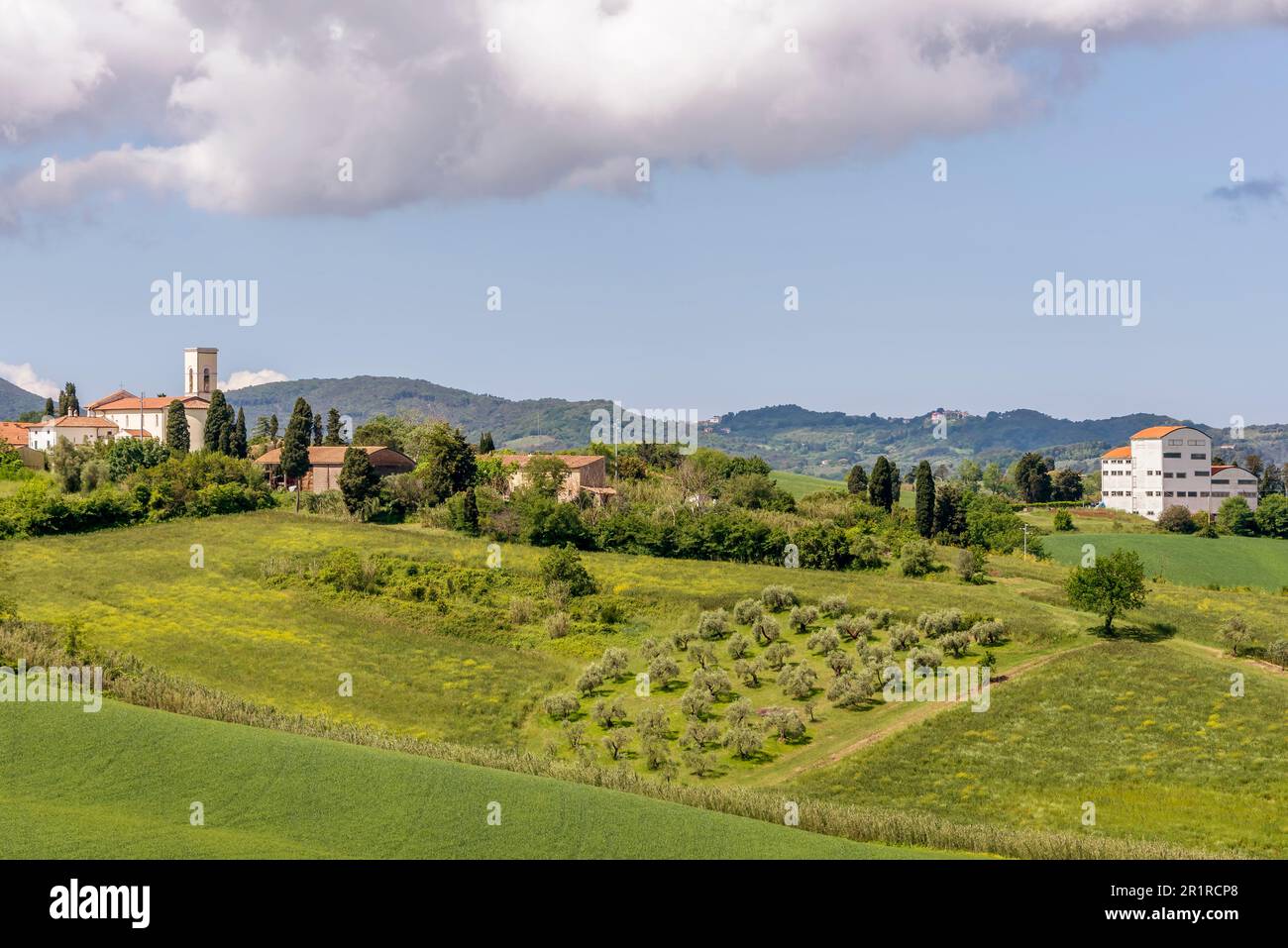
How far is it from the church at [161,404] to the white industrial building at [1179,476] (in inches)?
4143

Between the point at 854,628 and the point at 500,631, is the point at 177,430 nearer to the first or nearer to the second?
the point at 500,631

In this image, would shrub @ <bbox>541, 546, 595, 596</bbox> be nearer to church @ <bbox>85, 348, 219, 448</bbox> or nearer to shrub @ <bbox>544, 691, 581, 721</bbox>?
shrub @ <bbox>544, 691, 581, 721</bbox>

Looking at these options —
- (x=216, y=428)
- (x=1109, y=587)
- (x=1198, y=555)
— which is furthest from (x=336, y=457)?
(x=1198, y=555)

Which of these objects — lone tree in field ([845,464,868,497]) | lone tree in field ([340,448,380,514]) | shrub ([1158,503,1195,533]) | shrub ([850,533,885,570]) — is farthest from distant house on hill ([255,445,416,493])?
shrub ([1158,503,1195,533])

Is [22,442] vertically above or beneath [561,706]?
above

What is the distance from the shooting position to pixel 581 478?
9981cm

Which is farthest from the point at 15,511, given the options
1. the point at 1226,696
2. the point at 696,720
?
the point at 1226,696

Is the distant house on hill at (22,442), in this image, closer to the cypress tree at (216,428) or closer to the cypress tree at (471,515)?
the cypress tree at (216,428)

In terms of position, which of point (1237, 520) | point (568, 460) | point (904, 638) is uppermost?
point (568, 460)

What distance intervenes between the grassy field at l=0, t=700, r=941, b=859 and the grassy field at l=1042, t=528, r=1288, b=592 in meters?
80.6

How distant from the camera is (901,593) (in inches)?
2638

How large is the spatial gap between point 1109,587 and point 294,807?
44.5 meters

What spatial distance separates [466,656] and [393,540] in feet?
71.5
